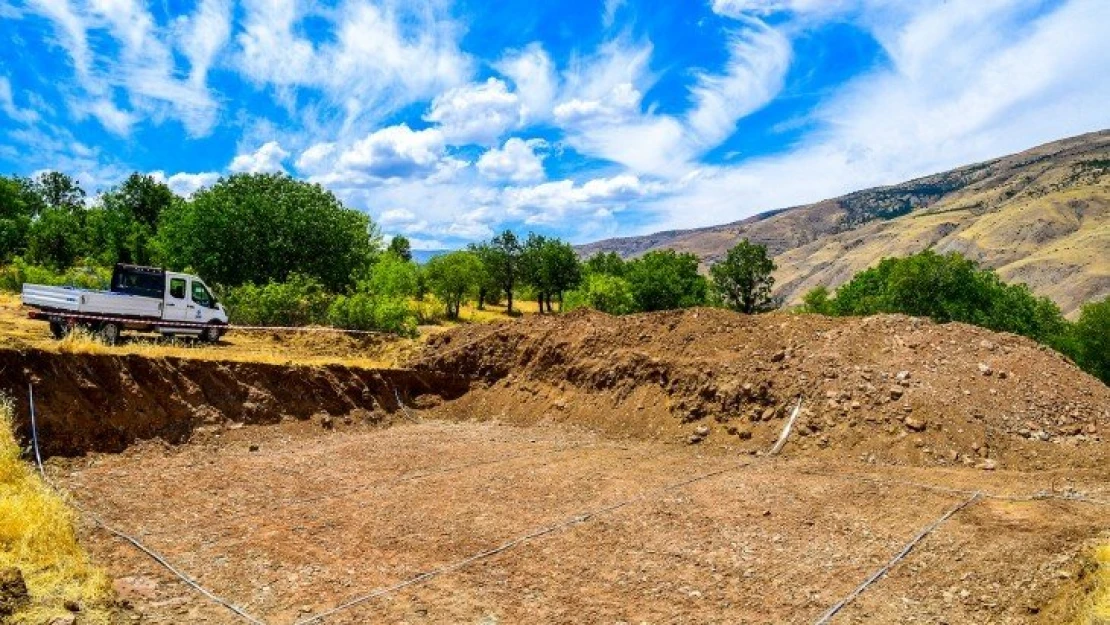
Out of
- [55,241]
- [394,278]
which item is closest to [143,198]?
[55,241]

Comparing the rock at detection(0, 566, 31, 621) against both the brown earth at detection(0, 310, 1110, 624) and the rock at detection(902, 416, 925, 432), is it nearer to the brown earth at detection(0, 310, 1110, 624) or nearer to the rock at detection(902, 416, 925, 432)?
the brown earth at detection(0, 310, 1110, 624)

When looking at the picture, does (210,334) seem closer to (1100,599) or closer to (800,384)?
(800,384)

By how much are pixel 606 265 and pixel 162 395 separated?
2212 inches

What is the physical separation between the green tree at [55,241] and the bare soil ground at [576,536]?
4429 cm

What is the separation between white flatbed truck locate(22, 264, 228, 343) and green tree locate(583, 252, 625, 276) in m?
46.4

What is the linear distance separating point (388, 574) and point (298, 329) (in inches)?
700

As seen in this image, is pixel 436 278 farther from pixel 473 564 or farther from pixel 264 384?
pixel 473 564

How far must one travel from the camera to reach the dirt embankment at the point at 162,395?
12.0 meters

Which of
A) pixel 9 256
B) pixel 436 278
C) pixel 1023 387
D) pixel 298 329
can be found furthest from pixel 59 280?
pixel 1023 387

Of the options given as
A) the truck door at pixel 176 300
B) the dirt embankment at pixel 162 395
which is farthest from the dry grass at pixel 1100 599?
the truck door at pixel 176 300

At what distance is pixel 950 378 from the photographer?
568 inches

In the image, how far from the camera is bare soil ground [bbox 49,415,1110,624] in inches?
276

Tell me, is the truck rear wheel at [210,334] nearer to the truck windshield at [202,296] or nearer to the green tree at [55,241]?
the truck windshield at [202,296]

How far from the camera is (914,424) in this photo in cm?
1310
